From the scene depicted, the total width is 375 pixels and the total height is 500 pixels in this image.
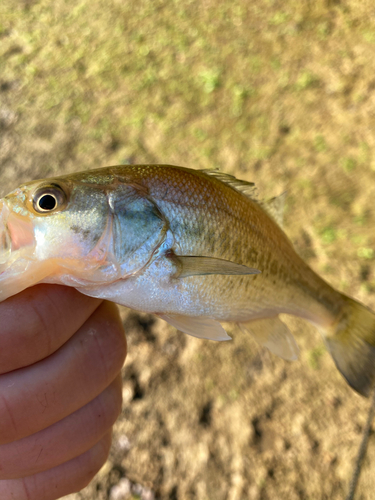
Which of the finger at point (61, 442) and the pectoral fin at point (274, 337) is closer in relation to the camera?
the finger at point (61, 442)

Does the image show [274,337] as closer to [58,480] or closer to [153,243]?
[153,243]

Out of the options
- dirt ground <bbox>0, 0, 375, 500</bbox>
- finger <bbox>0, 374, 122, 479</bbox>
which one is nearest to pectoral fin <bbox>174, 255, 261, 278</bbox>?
finger <bbox>0, 374, 122, 479</bbox>

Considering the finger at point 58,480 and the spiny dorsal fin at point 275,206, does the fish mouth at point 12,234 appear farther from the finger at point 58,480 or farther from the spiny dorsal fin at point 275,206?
the spiny dorsal fin at point 275,206

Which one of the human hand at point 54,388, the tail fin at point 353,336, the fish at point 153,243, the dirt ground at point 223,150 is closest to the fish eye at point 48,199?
the fish at point 153,243

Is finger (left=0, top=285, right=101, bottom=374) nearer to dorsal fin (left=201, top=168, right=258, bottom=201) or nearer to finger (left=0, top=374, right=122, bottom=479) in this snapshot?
finger (left=0, top=374, right=122, bottom=479)

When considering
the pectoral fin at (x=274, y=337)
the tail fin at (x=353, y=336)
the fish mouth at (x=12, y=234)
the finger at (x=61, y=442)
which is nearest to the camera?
the fish mouth at (x=12, y=234)

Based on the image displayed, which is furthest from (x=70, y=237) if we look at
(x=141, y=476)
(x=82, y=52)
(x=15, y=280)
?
(x=82, y=52)

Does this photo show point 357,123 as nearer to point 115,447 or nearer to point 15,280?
point 115,447
